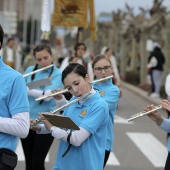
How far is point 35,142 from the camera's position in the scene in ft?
19.8

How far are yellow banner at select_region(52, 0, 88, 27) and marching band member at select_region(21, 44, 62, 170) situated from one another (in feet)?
12.4

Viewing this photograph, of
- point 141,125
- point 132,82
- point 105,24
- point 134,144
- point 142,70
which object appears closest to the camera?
point 134,144

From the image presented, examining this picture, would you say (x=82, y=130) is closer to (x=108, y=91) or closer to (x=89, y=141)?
(x=89, y=141)

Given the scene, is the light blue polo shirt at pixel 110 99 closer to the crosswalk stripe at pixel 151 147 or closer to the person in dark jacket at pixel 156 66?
the crosswalk stripe at pixel 151 147

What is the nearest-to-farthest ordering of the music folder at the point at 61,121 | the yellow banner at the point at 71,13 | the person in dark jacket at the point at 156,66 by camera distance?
the music folder at the point at 61,121 < the yellow banner at the point at 71,13 < the person in dark jacket at the point at 156,66

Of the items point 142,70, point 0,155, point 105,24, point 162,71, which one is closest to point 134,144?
point 0,155

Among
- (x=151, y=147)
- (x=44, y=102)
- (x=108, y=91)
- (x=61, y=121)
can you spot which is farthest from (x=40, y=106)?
(x=151, y=147)

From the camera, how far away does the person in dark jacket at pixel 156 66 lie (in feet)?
63.8

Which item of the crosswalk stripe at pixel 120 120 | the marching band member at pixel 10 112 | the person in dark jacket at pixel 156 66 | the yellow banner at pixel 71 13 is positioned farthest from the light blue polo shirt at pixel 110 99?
the person in dark jacket at pixel 156 66

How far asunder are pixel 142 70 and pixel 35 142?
2104cm

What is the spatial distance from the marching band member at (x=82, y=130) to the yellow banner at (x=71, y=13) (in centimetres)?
587

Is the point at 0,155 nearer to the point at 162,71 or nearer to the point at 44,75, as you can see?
the point at 44,75

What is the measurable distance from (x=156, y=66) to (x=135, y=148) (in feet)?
32.2

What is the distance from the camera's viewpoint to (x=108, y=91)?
562 cm
